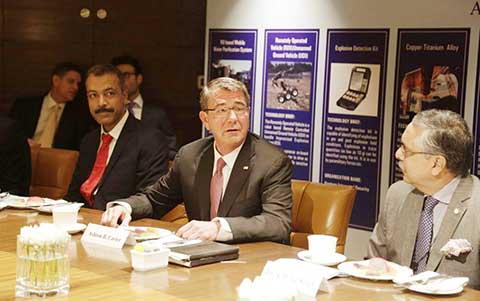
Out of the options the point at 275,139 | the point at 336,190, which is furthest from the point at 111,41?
the point at 336,190

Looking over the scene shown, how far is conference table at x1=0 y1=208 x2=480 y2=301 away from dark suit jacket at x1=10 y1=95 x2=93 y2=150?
3774mm

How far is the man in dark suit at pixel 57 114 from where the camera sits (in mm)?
6938

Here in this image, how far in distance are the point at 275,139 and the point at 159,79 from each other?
153cm

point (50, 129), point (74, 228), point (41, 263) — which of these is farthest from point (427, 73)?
point (50, 129)

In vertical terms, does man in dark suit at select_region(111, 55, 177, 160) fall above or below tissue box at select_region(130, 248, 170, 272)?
above

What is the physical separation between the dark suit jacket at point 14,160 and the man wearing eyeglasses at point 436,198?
96.3 inches

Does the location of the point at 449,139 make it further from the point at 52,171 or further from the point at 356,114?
the point at 52,171

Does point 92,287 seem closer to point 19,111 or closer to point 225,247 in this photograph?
point 225,247

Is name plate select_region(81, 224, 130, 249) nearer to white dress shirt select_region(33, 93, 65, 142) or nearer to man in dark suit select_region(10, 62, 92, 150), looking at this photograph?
man in dark suit select_region(10, 62, 92, 150)

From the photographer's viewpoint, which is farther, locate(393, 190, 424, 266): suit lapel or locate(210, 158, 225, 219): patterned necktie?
locate(210, 158, 225, 219): patterned necktie

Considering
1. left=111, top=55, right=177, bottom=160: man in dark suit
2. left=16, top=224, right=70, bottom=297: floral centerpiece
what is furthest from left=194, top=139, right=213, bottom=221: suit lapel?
left=111, top=55, right=177, bottom=160: man in dark suit

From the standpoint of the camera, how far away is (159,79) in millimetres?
7039

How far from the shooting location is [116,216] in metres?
3.54

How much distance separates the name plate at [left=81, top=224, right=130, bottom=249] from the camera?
313cm
